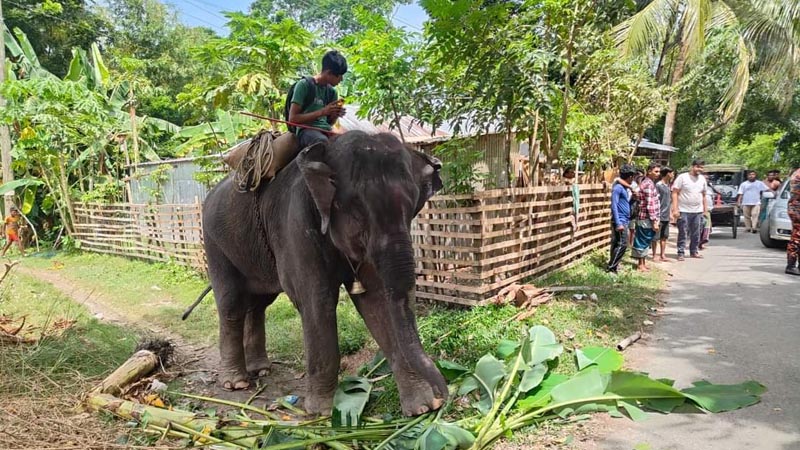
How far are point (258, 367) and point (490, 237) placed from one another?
3.08 metres

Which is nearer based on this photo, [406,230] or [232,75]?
[406,230]

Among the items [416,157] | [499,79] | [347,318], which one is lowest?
[347,318]

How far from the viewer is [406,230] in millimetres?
2979

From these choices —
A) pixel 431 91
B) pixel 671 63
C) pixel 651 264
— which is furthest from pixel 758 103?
pixel 431 91

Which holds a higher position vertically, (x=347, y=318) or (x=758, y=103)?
(x=758, y=103)

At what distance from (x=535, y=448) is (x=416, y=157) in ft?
6.51

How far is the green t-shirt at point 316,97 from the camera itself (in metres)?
4.29

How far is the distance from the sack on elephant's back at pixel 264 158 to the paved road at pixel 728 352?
120 inches

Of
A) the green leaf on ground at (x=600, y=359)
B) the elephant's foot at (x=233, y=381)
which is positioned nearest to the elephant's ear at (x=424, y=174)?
the green leaf on ground at (x=600, y=359)

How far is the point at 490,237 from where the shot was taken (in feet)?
21.3

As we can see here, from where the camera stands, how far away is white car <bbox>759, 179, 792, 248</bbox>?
10.8m

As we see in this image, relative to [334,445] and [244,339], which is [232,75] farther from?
[334,445]

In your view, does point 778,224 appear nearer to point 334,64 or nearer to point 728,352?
point 728,352

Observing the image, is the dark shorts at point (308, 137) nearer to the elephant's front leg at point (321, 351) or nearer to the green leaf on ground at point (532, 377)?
the elephant's front leg at point (321, 351)
